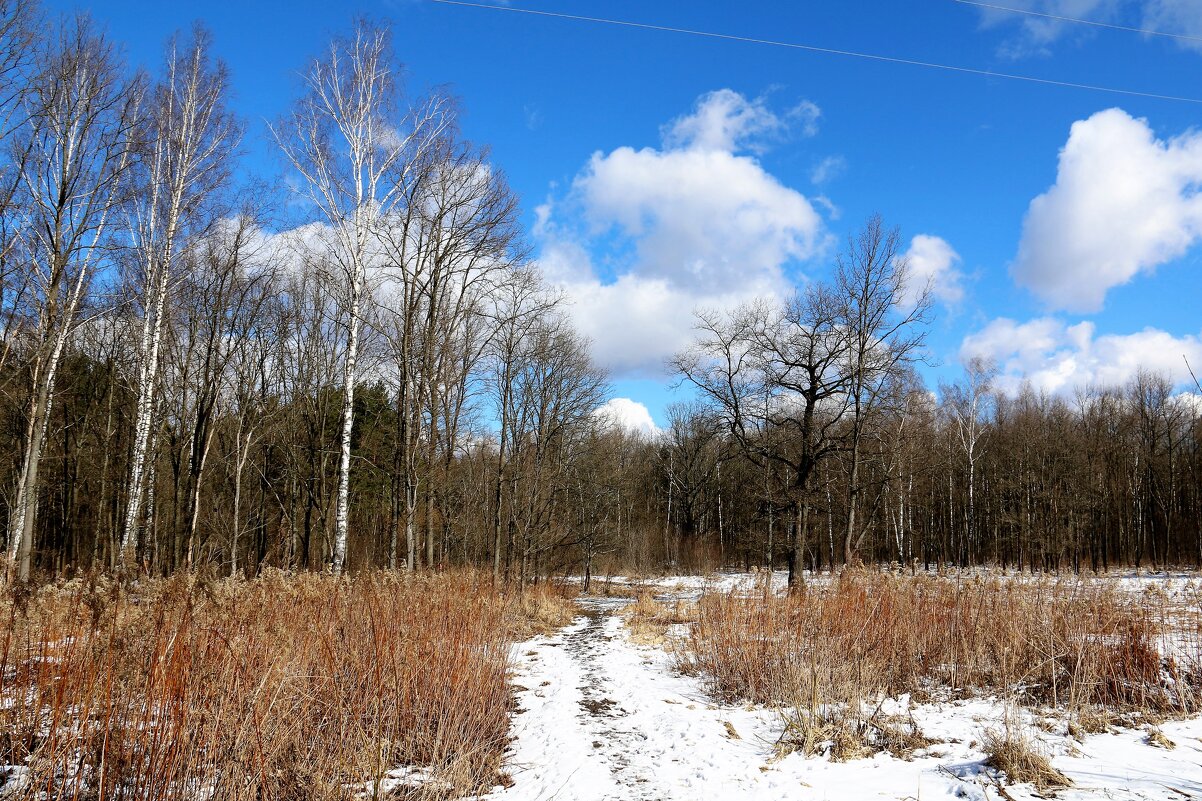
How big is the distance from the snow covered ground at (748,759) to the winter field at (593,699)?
0.08ft

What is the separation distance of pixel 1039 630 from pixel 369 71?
15000 millimetres

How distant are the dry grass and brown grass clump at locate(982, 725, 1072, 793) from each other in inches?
24.5

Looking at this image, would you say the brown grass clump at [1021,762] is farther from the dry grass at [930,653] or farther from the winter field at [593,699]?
the dry grass at [930,653]

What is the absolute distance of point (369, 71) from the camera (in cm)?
1298

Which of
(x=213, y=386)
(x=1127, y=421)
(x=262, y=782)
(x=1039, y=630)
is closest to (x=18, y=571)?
(x=213, y=386)

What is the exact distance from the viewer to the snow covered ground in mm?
3824

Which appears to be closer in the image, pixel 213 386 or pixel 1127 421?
pixel 213 386

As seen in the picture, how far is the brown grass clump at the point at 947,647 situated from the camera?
5.58m

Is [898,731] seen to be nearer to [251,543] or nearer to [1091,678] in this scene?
[1091,678]

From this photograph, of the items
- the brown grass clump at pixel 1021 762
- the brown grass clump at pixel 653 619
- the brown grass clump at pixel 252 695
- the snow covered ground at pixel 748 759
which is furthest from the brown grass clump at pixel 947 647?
the brown grass clump at pixel 252 695

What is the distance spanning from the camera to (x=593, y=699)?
253 inches

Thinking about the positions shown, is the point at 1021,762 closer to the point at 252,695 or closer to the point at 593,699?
the point at 593,699

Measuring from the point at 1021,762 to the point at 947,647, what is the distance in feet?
9.82

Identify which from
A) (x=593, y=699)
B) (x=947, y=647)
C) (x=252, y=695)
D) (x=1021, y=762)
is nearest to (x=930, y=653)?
(x=947, y=647)
